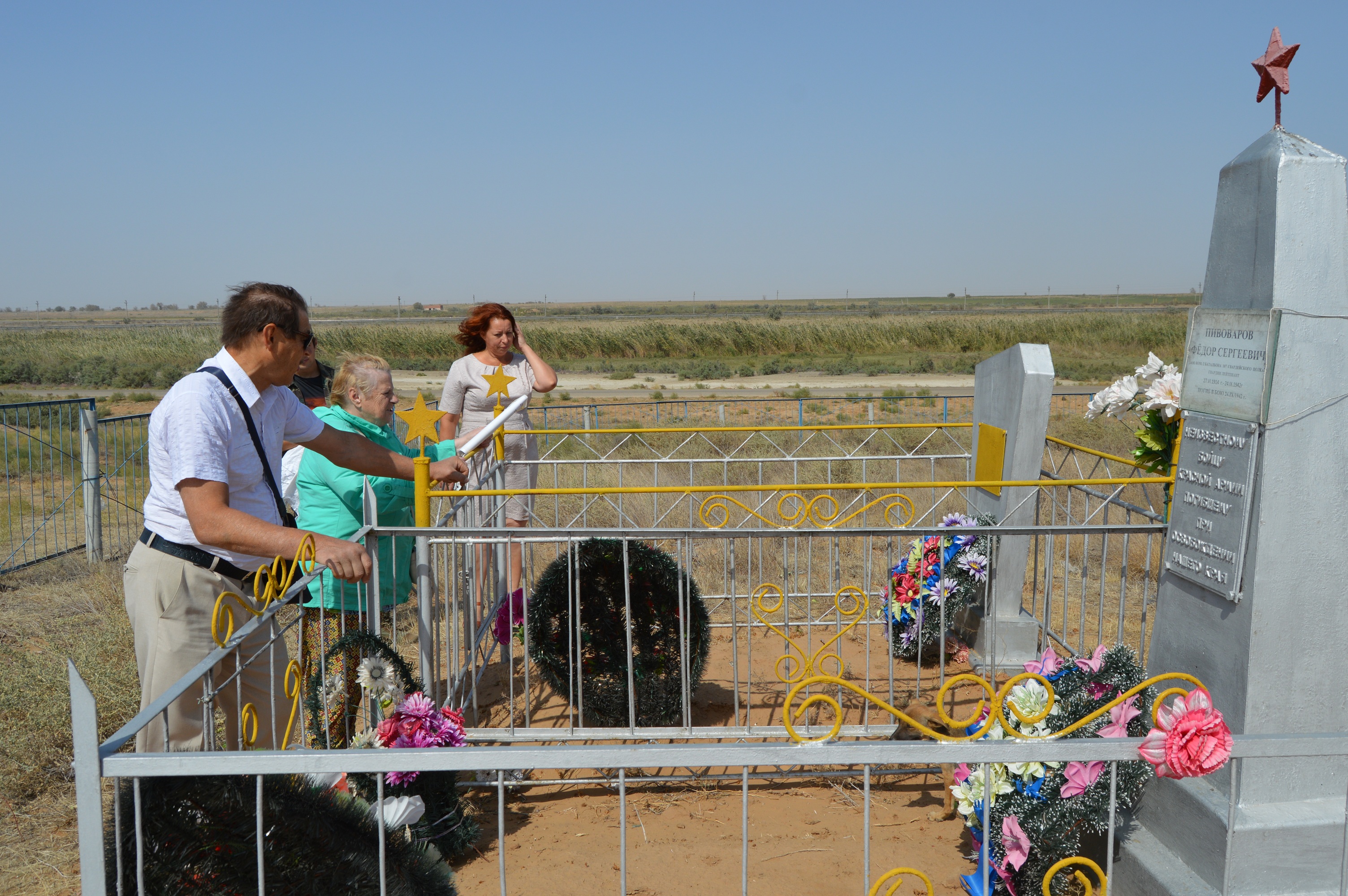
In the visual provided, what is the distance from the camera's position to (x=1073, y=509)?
28.4 feet

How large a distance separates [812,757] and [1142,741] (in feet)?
2.09

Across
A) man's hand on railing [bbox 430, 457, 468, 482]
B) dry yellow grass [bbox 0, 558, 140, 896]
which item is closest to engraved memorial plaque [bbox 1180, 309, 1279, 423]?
man's hand on railing [bbox 430, 457, 468, 482]

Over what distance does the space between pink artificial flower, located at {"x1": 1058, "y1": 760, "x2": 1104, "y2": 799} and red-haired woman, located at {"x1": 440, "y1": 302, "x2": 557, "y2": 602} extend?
3492 mm

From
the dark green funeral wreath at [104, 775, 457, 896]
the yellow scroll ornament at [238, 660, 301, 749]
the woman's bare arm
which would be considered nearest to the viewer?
the dark green funeral wreath at [104, 775, 457, 896]

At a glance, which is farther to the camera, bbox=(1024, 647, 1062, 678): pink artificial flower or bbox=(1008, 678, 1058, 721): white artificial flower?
bbox=(1024, 647, 1062, 678): pink artificial flower

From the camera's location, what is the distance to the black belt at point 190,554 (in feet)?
8.07

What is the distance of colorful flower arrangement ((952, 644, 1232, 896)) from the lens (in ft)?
8.81

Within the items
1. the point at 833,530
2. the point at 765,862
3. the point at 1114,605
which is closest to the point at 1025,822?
the point at 765,862

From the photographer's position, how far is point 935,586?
515 cm

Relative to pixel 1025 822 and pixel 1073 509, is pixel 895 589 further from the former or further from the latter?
pixel 1073 509

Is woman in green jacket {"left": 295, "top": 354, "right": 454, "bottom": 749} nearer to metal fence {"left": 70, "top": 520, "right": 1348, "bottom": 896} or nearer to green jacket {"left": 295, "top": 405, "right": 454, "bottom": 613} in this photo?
green jacket {"left": 295, "top": 405, "right": 454, "bottom": 613}

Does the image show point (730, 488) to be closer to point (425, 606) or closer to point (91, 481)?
point (425, 606)

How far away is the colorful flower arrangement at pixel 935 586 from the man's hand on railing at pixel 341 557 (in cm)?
311

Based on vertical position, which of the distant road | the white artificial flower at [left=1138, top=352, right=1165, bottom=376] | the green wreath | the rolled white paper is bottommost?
the green wreath
